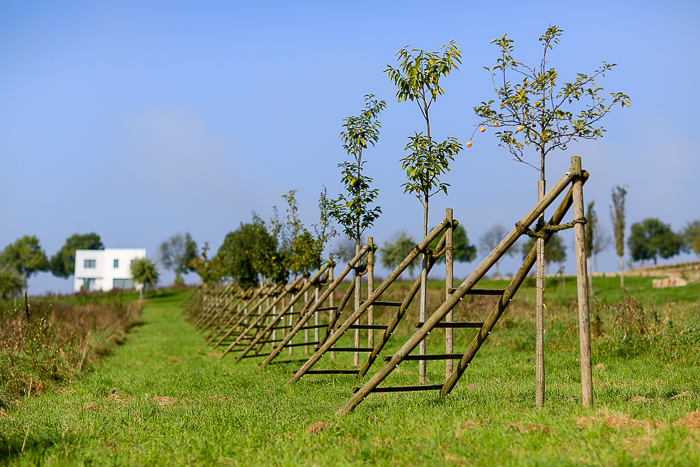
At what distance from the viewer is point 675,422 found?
6129mm

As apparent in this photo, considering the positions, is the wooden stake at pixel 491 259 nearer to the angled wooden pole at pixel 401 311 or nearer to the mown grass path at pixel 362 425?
the mown grass path at pixel 362 425

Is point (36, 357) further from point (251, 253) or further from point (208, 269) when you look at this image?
point (208, 269)

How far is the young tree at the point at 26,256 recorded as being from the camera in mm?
109188

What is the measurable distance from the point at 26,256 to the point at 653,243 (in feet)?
333

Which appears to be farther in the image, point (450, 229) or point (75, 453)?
point (450, 229)

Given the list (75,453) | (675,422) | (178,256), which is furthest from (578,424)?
(178,256)

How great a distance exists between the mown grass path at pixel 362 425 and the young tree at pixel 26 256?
11018 cm

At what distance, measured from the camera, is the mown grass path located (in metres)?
5.57

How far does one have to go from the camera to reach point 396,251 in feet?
223

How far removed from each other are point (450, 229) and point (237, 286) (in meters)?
22.5

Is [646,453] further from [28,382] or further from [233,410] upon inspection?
[28,382]

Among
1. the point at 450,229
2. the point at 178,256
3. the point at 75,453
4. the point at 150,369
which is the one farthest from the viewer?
the point at 178,256

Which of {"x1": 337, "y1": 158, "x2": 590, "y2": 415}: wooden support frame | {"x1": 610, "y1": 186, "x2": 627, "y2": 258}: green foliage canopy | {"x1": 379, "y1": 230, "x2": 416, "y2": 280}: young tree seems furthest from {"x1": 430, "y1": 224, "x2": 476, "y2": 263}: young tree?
{"x1": 337, "y1": 158, "x2": 590, "y2": 415}: wooden support frame

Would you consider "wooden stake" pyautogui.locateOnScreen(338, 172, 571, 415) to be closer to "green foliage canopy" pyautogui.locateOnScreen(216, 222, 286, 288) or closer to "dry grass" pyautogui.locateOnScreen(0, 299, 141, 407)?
"dry grass" pyautogui.locateOnScreen(0, 299, 141, 407)
